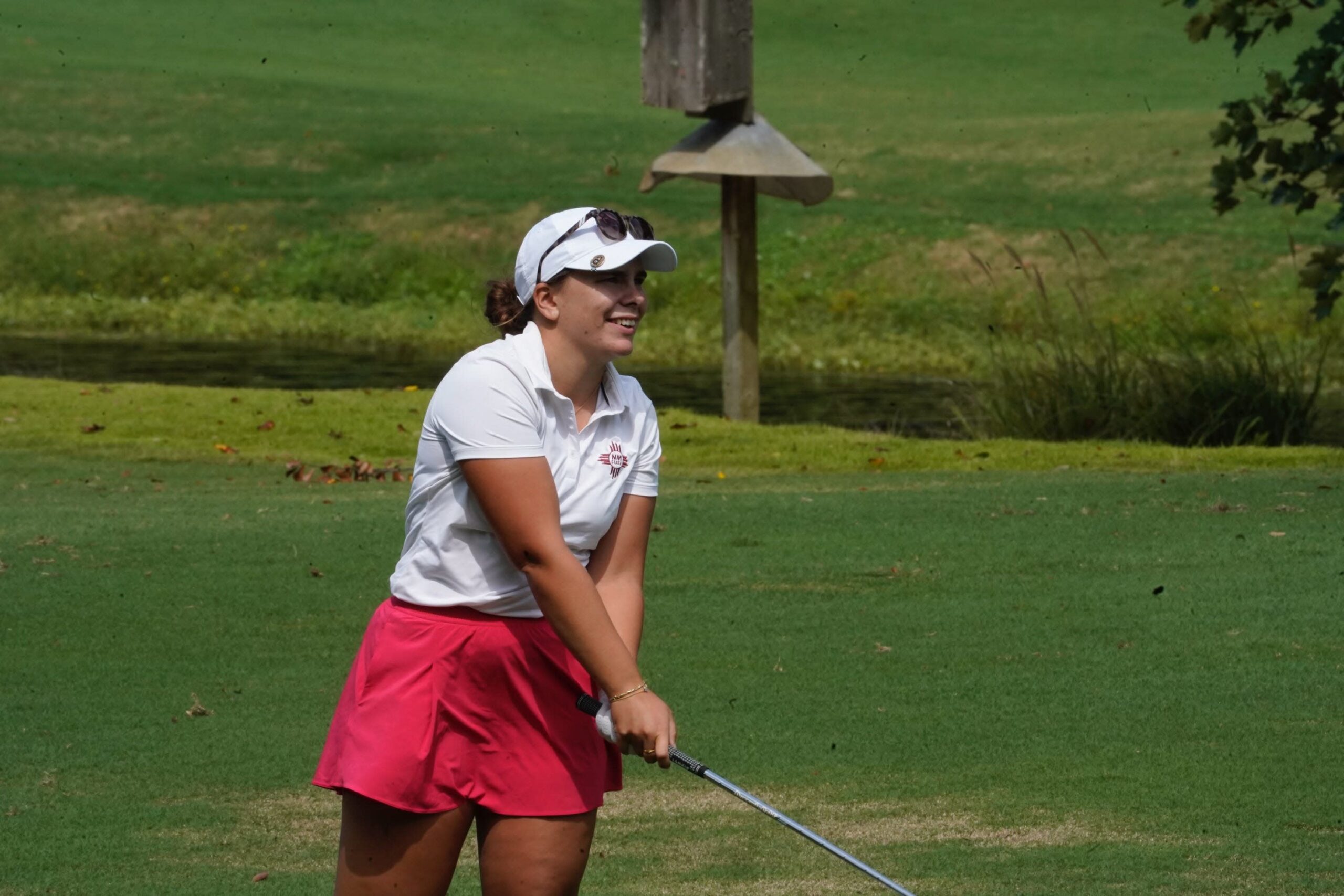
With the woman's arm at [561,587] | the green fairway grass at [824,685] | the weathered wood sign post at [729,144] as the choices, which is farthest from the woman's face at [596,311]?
the weathered wood sign post at [729,144]

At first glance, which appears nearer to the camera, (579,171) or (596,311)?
(596,311)

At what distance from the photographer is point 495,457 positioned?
12.0 feet

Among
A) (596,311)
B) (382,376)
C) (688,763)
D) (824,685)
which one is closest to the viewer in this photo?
(688,763)

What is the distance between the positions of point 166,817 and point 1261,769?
3196 mm

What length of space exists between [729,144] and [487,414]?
11.9 meters

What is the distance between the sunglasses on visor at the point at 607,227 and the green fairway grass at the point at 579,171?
14.1 metres

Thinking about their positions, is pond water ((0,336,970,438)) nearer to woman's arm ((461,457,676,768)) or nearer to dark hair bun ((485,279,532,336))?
dark hair bun ((485,279,532,336))

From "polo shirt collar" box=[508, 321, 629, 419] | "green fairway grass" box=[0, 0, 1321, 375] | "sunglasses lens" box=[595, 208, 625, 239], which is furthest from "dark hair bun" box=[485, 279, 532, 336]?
"green fairway grass" box=[0, 0, 1321, 375]

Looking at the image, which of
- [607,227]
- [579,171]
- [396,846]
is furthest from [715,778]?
[579,171]

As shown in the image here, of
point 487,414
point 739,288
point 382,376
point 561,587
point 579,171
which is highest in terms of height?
point 487,414

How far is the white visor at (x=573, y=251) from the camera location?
3.83m

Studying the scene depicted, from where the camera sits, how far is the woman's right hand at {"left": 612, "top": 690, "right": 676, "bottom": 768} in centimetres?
364

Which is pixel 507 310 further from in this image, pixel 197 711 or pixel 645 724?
pixel 197 711

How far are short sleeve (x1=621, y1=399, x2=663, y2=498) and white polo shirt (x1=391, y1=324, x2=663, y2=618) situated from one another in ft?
0.07
